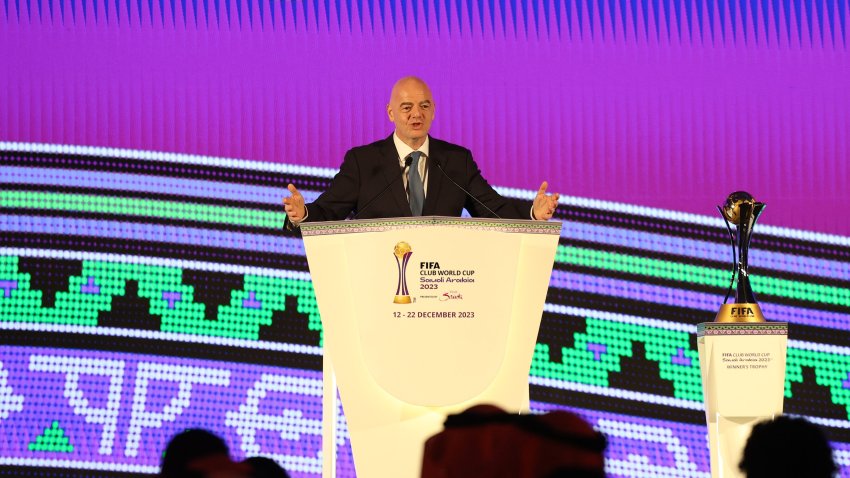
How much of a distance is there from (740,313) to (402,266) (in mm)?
1319

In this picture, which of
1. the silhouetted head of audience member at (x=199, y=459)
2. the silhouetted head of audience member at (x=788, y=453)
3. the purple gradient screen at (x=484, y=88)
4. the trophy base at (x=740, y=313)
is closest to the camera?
the silhouetted head of audience member at (x=199, y=459)

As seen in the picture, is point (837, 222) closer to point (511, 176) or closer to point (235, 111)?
point (511, 176)

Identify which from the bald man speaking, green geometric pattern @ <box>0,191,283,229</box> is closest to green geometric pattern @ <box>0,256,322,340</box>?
green geometric pattern @ <box>0,191,283,229</box>

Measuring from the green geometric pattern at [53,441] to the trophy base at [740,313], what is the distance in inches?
112

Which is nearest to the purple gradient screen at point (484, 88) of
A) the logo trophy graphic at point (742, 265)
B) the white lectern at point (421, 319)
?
the logo trophy graphic at point (742, 265)

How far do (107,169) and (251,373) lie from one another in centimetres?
115

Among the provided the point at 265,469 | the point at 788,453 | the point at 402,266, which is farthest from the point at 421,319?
the point at 788,453

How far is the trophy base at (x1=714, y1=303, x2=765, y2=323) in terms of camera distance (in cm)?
368

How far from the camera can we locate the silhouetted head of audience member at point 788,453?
172 cm

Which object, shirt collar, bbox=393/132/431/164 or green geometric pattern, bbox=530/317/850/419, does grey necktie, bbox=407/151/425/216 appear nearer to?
shirt collar, bbox=393/132/431/164

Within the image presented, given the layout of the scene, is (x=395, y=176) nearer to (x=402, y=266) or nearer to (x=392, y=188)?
(x=392, y=188)

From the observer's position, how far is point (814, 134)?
534 centimetres

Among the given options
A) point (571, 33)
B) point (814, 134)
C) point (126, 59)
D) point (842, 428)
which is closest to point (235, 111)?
point (126, 59)

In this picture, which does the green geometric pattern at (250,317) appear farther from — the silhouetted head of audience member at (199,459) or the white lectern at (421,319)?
the silhouetted head of audience member at (199,459)
